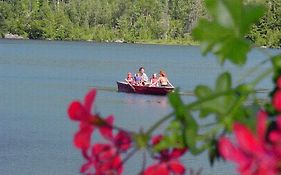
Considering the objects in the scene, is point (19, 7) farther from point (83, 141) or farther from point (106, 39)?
point (83, 141)

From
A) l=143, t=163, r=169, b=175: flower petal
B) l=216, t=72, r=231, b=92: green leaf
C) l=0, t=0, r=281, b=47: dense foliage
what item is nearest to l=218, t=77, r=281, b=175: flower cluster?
l=143, t=163, r=169, b=175: flower petal

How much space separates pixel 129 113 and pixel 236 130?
2604 cm

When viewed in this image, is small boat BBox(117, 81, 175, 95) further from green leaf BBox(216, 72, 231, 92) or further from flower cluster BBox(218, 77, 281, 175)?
flower cluster BBox(218, 77, 281, 175)

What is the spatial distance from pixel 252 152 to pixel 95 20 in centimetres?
10972

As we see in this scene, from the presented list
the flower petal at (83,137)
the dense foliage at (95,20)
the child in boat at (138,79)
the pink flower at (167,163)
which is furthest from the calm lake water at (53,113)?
the dense foliage at (95,20)

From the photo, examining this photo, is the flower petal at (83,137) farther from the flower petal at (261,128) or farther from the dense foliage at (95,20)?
the dense foliage at (95,20)

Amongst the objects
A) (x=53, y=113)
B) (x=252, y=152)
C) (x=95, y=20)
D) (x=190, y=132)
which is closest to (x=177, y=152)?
(x=190, y=132)

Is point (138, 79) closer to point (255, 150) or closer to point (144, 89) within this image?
point (144, 89)

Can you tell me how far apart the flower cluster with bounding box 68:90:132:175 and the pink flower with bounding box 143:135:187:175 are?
0.14 feet

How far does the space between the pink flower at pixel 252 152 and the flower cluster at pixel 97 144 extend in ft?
0.58

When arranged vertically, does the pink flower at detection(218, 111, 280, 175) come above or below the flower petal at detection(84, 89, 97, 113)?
below

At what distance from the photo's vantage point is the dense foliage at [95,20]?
4227 inches

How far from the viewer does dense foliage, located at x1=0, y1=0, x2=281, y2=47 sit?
352 feet

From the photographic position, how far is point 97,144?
107 cm
